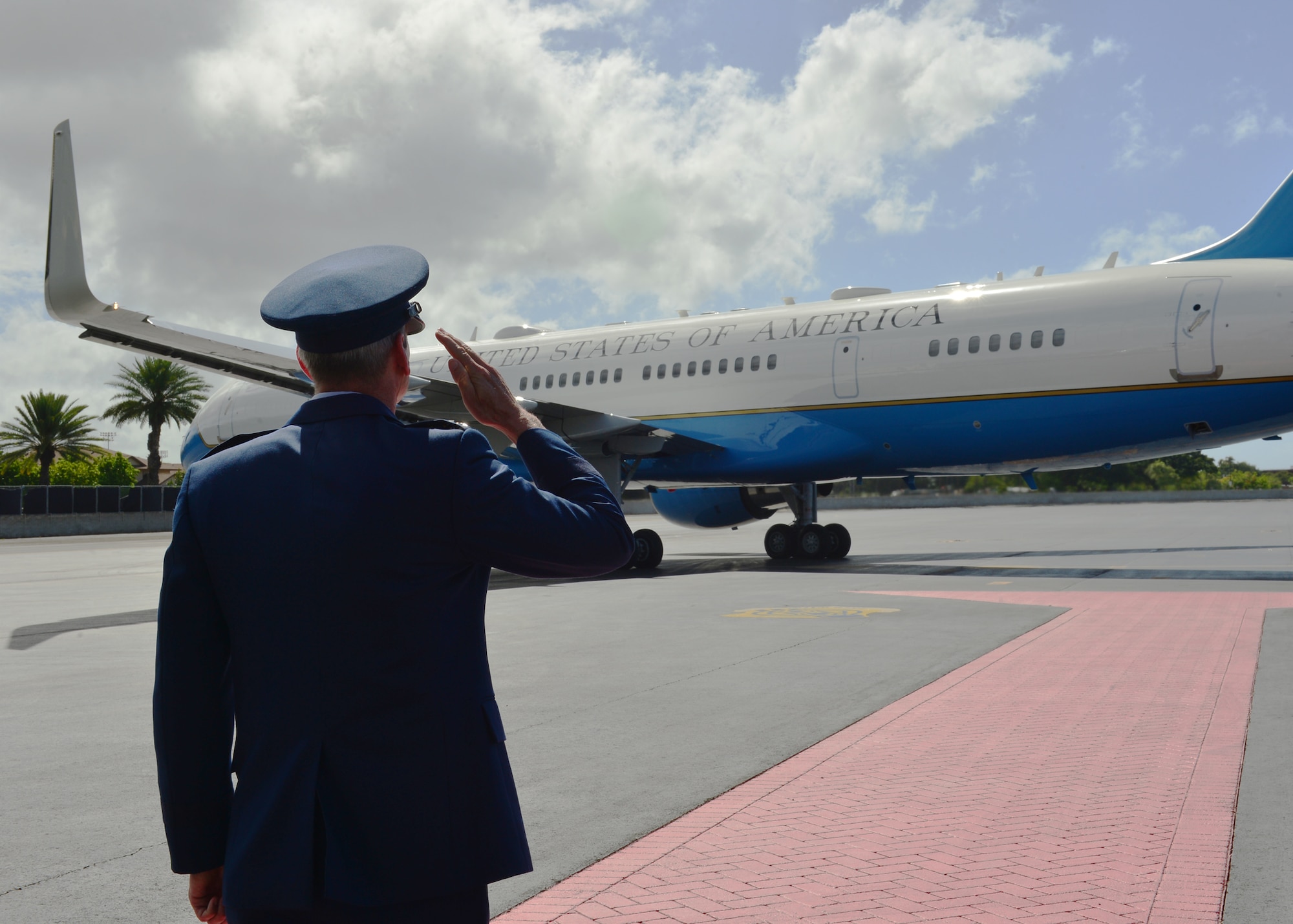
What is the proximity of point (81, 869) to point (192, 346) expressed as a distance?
1114 centimetres

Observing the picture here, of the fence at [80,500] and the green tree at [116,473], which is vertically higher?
the green tree at [116,473]

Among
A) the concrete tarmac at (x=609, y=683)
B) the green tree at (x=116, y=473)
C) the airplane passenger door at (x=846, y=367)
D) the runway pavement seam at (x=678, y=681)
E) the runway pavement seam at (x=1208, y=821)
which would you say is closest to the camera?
the runway pavement seam at (x=1208, y=821)

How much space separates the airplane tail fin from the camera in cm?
1496

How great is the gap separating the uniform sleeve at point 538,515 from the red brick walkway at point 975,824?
198 cm

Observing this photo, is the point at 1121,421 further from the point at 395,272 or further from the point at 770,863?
the point at 395,272

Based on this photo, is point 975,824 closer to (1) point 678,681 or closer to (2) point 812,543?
(1) point 678,681

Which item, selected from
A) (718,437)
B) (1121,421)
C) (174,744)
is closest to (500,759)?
(174,744)

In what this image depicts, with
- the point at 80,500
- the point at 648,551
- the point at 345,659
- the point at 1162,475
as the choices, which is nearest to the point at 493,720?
the point at 345,659

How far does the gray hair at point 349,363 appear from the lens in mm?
2111

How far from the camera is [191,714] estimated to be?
6.59 feet

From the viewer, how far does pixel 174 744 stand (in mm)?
1992

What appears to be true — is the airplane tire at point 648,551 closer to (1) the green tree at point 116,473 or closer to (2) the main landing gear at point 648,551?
(2) the main landing gear at point 648,551

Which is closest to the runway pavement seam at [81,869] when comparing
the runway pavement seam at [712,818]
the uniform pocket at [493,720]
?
the runway pavement seam at [712,818]

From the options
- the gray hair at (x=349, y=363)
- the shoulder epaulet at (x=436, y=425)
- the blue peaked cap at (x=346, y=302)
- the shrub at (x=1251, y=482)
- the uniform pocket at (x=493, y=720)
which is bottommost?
the uniform pocket at (x=493, y=720)
